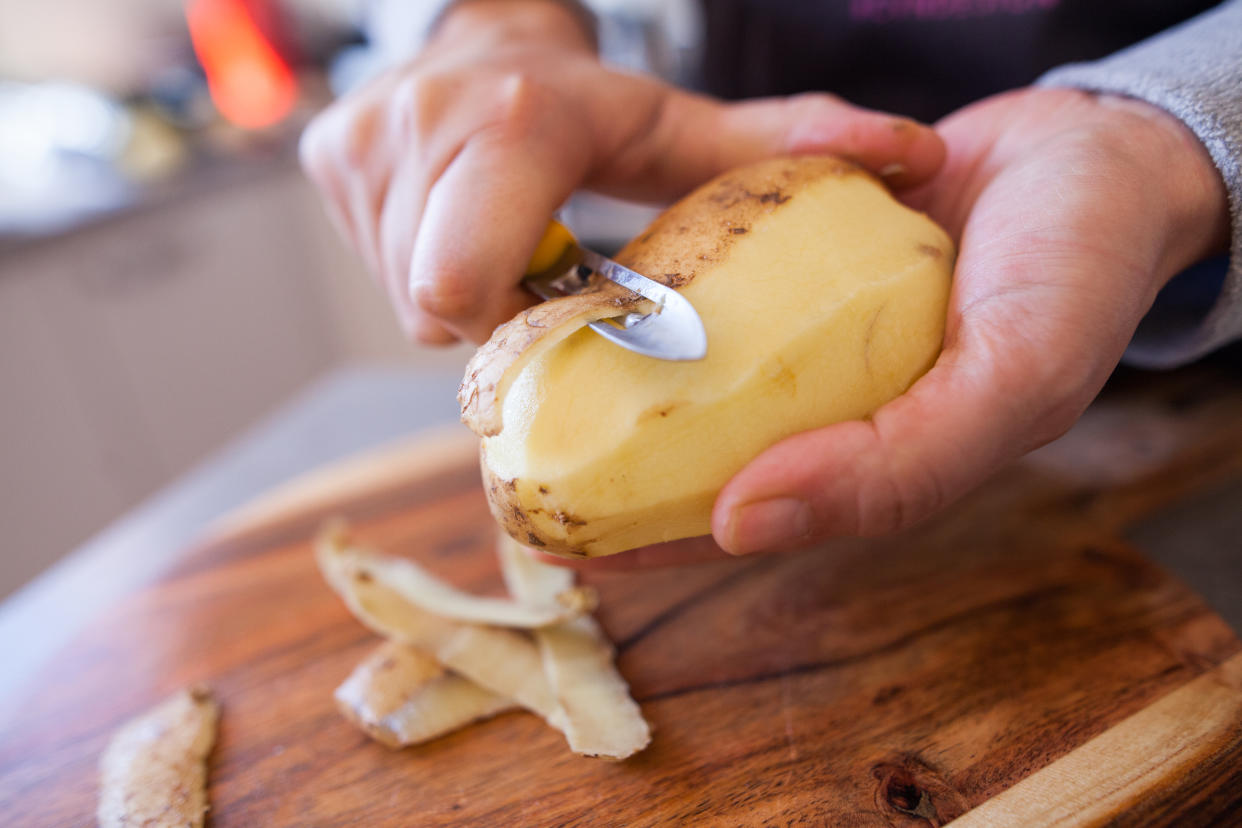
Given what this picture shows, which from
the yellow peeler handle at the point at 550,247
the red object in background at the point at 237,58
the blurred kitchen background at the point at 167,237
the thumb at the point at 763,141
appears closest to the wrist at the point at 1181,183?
the thumb at the point at 763,141

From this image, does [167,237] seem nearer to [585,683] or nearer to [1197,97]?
[585,683]

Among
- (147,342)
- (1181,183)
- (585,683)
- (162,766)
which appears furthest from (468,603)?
(147,342)

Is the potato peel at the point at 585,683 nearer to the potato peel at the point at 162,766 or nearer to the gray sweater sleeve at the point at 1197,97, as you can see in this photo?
the potato peel at the point at 162,766

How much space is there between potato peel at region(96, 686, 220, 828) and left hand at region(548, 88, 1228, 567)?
53 centimetres

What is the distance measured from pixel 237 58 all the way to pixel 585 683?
3.16 meters

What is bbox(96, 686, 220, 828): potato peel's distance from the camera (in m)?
0.70

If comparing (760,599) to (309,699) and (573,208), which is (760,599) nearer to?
(309,699)

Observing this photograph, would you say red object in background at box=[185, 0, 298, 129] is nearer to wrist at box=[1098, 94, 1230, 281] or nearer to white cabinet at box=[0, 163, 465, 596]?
white cabinet at box=[0, 163, 465, 596]

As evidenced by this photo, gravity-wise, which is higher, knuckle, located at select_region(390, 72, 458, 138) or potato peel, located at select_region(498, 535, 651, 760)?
knuckle, located at select_region(390, 72, 458, 138)

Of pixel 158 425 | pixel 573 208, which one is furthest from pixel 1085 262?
pixel 158 425

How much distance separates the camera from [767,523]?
57 centimetres

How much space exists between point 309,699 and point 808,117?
776 millimetres

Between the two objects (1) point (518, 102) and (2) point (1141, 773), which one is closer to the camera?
(2) point (1141, 773)

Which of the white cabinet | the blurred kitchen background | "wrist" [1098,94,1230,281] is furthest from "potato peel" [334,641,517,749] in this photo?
the white cabinet
